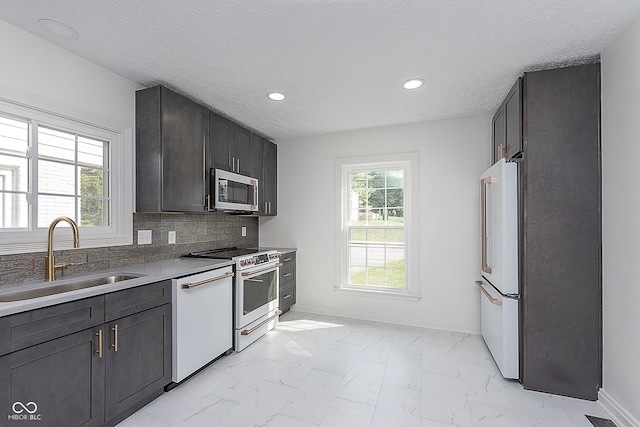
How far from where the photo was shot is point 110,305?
1800mm

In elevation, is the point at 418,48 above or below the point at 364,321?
above

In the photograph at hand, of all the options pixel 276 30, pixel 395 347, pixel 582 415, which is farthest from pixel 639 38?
pixel 395 347

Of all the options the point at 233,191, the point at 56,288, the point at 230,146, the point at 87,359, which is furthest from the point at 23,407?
the point at 230,146

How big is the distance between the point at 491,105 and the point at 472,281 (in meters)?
1.85

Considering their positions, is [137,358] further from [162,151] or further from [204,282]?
[162,151]

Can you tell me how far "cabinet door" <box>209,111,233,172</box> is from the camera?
9.99 ft

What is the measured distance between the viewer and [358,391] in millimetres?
2268

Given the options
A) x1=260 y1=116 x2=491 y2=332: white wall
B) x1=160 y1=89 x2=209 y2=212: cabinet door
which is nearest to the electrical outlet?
x1=160 y1=89 x2=209 y2=212: cabinet door

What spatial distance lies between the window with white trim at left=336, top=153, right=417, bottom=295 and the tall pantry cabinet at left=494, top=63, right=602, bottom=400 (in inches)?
56.7

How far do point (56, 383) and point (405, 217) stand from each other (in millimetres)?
3291

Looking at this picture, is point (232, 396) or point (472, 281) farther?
point (472, 281)

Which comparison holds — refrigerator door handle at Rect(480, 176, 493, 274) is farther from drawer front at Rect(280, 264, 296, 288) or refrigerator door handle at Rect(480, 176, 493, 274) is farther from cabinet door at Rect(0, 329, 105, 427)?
cabinet door at Rect(0, 329, 105, 427)

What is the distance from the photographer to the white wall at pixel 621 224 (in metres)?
1.78

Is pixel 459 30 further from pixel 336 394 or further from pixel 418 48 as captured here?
pixel 336 394
